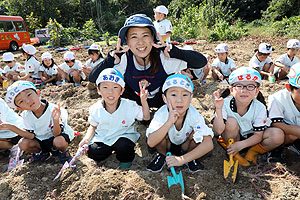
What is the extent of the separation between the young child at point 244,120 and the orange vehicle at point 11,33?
573 inches

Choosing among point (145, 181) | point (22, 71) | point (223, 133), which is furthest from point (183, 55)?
point (22, 71)

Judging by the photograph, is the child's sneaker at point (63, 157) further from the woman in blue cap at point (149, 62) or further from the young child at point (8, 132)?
the woman in blue cap at point (149, 62)

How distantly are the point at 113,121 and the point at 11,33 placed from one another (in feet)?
47.8

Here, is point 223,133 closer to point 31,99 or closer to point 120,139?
point 120,139

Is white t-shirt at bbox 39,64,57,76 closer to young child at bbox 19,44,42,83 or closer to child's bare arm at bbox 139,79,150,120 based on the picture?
young child at bbox 19,44,42,83

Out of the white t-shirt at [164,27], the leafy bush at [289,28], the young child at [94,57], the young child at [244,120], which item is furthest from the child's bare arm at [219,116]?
the leafy bush at [289,28]

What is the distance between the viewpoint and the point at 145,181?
202cm

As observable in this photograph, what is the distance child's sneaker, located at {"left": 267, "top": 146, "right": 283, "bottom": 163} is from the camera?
7.59ft

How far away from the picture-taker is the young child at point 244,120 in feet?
7.30

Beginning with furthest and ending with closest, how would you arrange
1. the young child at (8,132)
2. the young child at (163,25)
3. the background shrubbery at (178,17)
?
the background shrubbery at (178,17) < the young child at (163,25) < the young child at (8,132)

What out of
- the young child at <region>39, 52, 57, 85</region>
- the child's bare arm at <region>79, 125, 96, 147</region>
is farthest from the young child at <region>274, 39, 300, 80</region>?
the young child at <region>39, 52, 57, 85</region>

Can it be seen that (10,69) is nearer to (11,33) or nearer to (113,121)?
(113,121)

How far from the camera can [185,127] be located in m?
2.27

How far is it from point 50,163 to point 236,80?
2.43m
